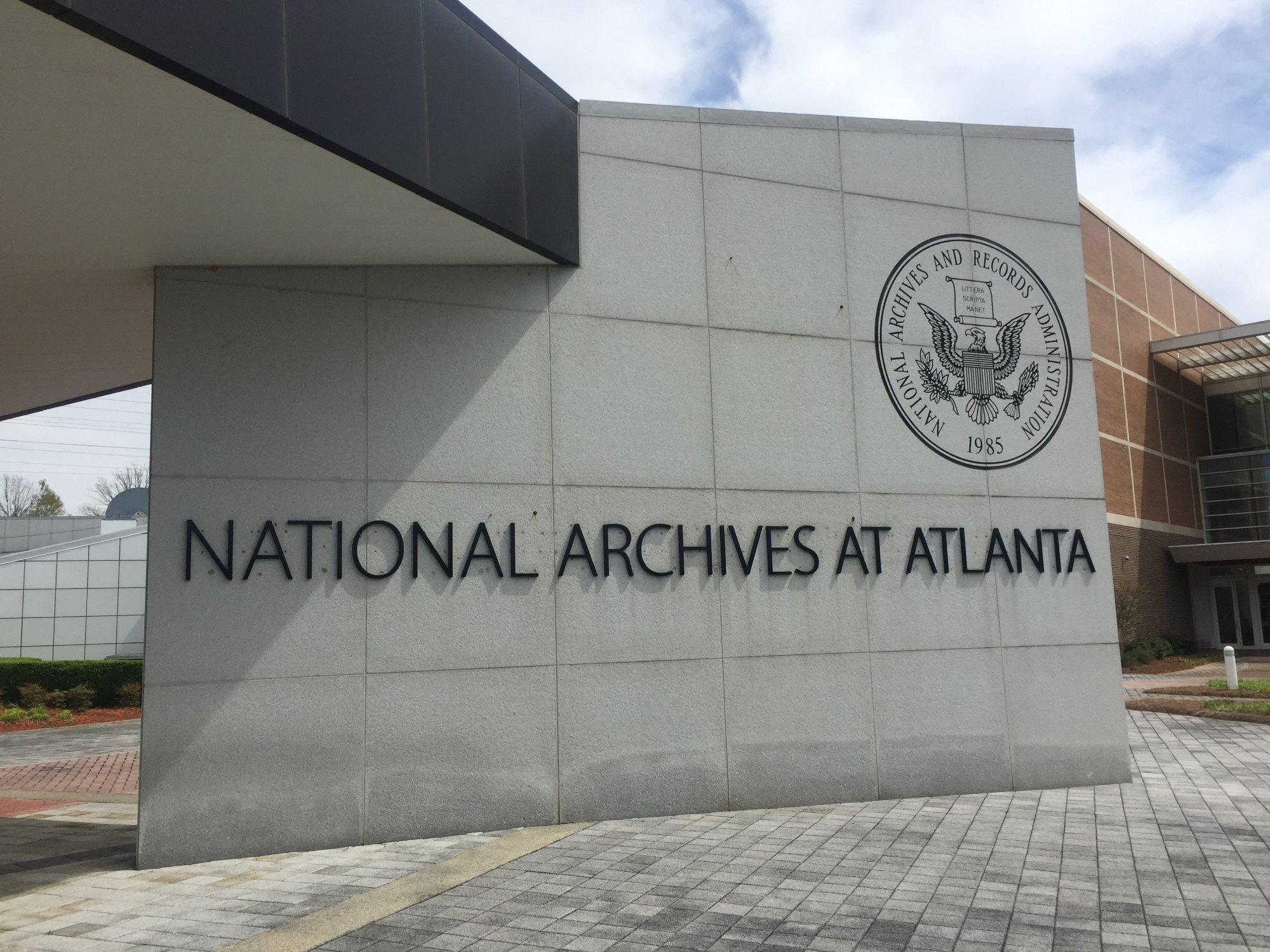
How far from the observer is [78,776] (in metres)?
12.7

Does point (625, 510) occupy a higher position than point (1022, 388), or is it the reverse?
point (1022, 388)

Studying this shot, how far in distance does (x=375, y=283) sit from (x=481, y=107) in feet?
5.48

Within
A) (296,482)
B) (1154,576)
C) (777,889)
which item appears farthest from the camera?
(1154,576)

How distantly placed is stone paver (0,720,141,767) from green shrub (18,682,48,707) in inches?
84.8

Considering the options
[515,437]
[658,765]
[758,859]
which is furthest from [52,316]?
[758,859]

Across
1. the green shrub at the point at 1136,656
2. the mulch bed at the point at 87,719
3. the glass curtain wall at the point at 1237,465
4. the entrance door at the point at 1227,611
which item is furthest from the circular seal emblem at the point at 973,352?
the glass curtain wall at the point at 1237,465

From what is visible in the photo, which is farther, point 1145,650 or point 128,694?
point 1145,650

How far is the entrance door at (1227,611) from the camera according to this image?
35375mm

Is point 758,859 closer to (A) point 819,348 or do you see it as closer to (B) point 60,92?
(A) point 819,348

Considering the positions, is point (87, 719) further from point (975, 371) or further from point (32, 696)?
point (975, 371)

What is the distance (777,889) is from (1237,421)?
37776mm

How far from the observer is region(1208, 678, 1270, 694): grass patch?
808 inches

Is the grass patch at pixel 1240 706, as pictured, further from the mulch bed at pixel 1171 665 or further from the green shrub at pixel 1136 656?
the green shrub at pixel 1136 656

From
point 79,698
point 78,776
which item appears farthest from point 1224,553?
point 78,776
